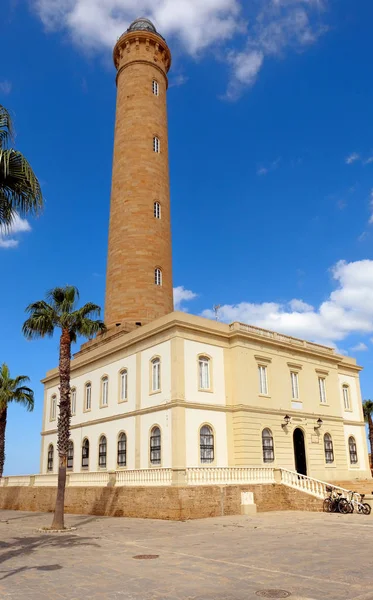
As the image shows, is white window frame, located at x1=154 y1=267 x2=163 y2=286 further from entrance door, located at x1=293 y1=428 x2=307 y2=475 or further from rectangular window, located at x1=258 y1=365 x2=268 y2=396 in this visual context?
entrance door, located at x1=293 y1=428 x2=307 y2=475

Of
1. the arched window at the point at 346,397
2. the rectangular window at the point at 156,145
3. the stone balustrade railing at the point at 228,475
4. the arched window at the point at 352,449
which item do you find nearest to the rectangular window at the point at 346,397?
the arched window at the point at 346,397

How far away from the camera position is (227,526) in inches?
637

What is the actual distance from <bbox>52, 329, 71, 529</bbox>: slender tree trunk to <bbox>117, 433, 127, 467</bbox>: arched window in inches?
297

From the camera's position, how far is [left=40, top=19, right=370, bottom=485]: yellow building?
923 inches

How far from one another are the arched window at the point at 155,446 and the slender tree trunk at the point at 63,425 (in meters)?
5.85

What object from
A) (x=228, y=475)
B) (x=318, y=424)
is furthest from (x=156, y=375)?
(x=318, y=424)

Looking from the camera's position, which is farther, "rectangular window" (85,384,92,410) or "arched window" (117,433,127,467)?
"rectangular window" (85,384,92,410)

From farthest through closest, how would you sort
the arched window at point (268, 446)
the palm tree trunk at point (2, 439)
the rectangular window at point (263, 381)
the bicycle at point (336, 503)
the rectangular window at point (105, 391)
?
the palm tree trunk at point (2, 439), the rectangular window at point (105, 391), the rectangular window at point (263, 381), the arched window at point (268, 446), the bicycle at point (336, 503)

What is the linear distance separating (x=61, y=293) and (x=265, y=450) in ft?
41.1

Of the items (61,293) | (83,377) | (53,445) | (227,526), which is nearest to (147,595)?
(227,526)

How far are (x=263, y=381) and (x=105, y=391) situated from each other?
8.46 meters

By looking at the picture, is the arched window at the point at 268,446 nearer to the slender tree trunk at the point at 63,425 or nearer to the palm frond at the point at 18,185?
Answer: the slender tree trunk at the point at 63,425

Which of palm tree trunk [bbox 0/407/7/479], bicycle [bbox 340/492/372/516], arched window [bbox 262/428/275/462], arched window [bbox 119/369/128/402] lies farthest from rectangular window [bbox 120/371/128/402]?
bicycle [bbox 340/492/372/516]

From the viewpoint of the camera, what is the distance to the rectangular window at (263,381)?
26.1 meters
